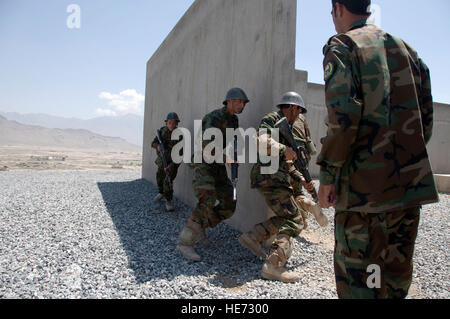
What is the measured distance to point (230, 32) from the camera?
4453 mm

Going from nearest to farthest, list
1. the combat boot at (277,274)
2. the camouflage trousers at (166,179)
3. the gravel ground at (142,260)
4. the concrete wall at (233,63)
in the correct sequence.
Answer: the gravel ground at (142,260)
the combat boot at (277,274)
the concrete wall at (233,63)
the camouflage trousers at (166,179)

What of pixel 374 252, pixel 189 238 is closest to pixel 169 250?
pixel 189 238

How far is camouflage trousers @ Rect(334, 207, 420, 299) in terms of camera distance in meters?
1.37

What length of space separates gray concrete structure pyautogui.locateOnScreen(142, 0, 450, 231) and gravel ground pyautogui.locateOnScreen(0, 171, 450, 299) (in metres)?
0.74

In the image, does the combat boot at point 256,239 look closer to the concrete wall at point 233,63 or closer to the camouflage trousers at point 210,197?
the camouflage trousers at point 210,197

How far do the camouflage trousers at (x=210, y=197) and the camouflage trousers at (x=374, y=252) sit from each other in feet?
5.93

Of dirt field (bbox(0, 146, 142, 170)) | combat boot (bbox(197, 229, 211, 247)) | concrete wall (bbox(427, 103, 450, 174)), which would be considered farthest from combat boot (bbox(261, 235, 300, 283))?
dirt field (bbox(0, 146, 142, 170))

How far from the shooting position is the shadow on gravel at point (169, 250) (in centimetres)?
273

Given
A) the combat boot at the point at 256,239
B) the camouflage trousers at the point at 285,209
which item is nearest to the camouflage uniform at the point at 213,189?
the combat boot at the point at 256,239

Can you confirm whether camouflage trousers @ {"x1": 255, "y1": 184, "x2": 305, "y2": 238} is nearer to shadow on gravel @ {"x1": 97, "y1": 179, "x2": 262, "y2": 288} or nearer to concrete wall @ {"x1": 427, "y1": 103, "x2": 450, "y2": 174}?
shadow on gravel @ {"x1": 97, "y1": 179, "x2": 262, "y2": 288}

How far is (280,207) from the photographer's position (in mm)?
2787

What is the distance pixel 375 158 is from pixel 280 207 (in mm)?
1471

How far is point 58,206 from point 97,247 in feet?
8.37
